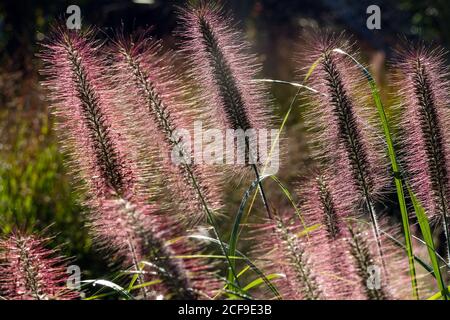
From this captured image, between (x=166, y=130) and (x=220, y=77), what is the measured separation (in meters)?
0.31

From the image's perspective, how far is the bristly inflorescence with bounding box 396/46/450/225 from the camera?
295 centimetres

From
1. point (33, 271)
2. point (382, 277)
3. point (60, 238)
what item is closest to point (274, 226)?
point (382, 277)

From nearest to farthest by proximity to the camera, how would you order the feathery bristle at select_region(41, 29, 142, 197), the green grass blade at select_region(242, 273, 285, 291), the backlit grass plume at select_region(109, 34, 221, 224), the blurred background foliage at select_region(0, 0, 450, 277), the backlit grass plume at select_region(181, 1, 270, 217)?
1. the green grass blade at select_region(242, 273, 285, 291)
2. the feathery bristle at select_region(41, 29, 142, 197)
3. the backlit grass plume at select_region(109, 34, 221, 224)
4. the backlit grass plume at select_region(181, 1, 270, 217)
5. the blurred background foliage at select_region(0, 0, 450, 277)

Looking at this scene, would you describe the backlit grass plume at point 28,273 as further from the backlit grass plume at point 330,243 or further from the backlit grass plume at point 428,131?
the backlit grass plume at point 428,131

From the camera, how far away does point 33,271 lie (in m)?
2.66

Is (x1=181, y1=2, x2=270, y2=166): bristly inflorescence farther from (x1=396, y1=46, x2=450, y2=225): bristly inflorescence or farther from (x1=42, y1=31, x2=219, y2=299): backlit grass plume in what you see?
(x1=396, y1=46, x2=450, y2=225): bristly inflorescence

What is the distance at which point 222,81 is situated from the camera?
3137 millimetres

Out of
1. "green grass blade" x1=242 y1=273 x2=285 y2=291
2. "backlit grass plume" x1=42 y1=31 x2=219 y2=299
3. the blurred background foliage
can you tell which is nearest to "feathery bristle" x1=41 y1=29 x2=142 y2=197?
"backlit grass plume" x1=42 y1=31 x2=219 y2=299

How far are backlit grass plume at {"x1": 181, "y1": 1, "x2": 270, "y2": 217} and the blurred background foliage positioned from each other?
32 cm

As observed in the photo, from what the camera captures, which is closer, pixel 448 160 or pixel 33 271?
pixel 33 271

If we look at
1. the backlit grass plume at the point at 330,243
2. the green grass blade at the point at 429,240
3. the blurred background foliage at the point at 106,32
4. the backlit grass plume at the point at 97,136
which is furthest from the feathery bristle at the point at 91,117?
the green grass blade at the point at 429,240

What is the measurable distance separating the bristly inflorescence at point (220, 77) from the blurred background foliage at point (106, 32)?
0.32 m
